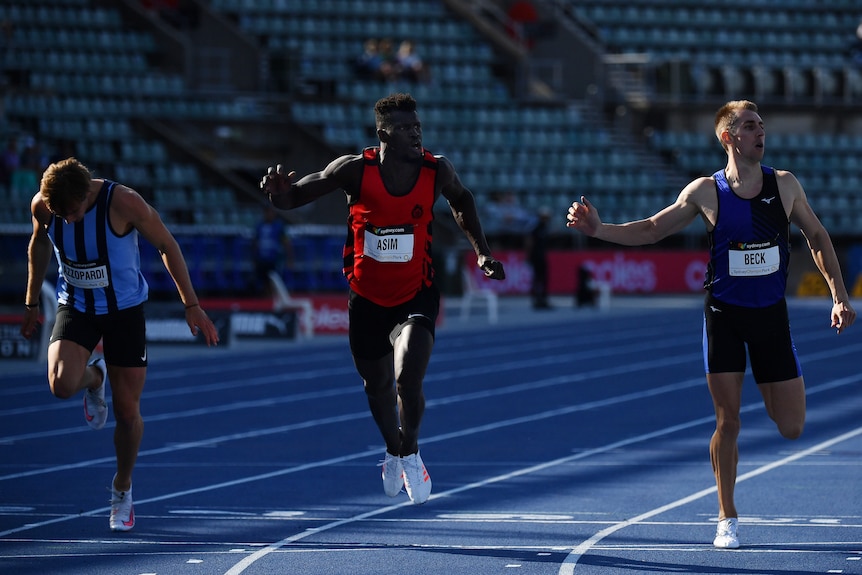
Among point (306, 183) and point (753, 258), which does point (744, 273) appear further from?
point (306, 183)

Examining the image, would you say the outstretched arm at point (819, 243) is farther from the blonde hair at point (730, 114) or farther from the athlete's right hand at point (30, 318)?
the athlete's right hand at point (30, 318)

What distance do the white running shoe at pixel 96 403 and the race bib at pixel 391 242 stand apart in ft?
4.77

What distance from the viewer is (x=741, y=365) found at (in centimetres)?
661

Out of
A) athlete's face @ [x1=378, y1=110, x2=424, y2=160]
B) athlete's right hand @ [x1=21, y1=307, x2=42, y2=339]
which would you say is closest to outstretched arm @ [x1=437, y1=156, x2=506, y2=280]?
athlete's face @ [x1=378, y1=110, x2=424, y2=160]

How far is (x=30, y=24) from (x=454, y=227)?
30.2 feet

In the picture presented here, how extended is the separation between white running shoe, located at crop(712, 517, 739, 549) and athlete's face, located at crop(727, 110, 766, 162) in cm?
154

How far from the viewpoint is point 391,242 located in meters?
7.06

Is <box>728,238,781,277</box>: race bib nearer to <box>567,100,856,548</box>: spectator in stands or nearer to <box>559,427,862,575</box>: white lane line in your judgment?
<box>567,100,856,548</box>: spectator in stands

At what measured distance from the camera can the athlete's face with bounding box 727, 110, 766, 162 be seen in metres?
6.47

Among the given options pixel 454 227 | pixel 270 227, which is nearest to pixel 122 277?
pixel 270 227

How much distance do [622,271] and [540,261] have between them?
571 centimetres

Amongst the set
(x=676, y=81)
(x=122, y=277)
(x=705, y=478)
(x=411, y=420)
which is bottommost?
(x=705, y=478)

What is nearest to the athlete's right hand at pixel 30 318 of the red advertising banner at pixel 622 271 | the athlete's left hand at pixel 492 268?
the athlete's left hand at pixel 492 268

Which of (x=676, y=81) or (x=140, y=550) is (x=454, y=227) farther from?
(x=140, y=550)
